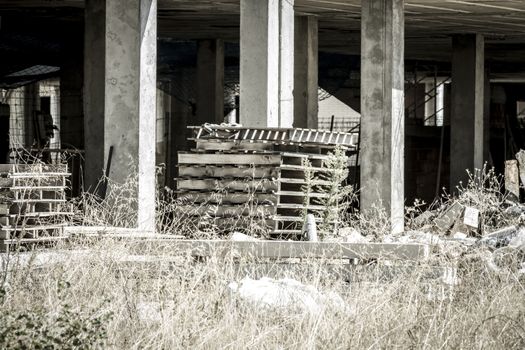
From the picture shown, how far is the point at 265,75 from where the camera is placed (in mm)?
15422

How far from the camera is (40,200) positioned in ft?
36.5

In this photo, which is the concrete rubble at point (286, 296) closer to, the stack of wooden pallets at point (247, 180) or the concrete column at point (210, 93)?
the stack of wooden pallets at point (247, 180)

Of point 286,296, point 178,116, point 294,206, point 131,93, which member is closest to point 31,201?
point 294,206

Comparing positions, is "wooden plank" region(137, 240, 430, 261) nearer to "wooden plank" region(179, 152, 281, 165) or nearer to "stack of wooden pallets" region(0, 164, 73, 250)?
"stack of wooden pallets" region(0, 164, 73, 250)

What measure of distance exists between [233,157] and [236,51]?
1576 cm

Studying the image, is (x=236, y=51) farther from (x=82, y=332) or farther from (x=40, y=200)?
(x=82, y=332)

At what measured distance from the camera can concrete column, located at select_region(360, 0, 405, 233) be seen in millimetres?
17078

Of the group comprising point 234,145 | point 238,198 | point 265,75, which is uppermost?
point 265,75

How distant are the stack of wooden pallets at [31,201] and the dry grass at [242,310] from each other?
6.44 feet

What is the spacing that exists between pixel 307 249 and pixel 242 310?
2.32 meters

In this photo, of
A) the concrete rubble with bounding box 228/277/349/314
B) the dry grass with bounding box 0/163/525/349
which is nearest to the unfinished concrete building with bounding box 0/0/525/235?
the dry grass with bounding box 0/163/525/349

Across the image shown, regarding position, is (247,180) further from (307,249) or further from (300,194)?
(307,249)

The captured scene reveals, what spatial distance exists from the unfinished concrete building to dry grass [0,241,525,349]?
19.8 ft

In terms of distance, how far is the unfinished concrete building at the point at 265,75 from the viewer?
15477 mm
